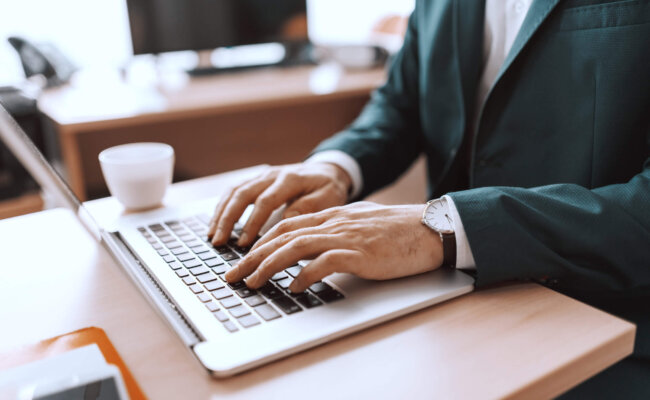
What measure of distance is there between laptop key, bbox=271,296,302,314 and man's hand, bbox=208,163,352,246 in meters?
0.15

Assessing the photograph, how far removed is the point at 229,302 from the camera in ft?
1.80

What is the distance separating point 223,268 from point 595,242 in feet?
1.33

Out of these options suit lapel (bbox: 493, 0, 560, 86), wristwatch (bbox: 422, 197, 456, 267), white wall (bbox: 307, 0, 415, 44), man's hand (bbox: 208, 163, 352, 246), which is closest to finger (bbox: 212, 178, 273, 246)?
man's hand (bbox: 208, 163, 352, 246)

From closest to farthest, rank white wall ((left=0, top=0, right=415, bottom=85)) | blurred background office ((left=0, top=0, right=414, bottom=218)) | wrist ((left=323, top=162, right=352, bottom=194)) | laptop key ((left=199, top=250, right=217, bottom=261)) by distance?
laptop key ((left=199, top=250, right=217, bottom=261)), wrist ((left=323, top=162, right=352, bottom=194)), blurred background office ((left=0, top=0, right=414, bottom=218)), white wall ((left=0, top=0, right=415, bottom=85))

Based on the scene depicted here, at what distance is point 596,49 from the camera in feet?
2.65

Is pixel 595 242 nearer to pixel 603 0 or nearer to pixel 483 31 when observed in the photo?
pixel 603 0

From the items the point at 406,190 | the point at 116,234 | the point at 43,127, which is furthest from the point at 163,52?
the point at 116,234

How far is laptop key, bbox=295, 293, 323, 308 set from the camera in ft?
1.78

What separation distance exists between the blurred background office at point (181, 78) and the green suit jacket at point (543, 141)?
0.79 meters

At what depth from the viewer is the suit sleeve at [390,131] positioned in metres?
1.02

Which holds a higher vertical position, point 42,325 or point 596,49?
point 596,49

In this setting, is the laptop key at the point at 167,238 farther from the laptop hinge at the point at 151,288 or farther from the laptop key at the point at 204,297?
the laptop key at the point at 204,297

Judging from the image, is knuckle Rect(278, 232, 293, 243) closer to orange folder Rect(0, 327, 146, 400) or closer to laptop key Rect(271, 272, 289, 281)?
laptop key Rect(271, 272, 289, 281)

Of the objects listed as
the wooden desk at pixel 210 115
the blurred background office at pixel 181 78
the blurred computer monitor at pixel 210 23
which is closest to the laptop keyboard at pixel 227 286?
the wooden desk at pixel 210 115
